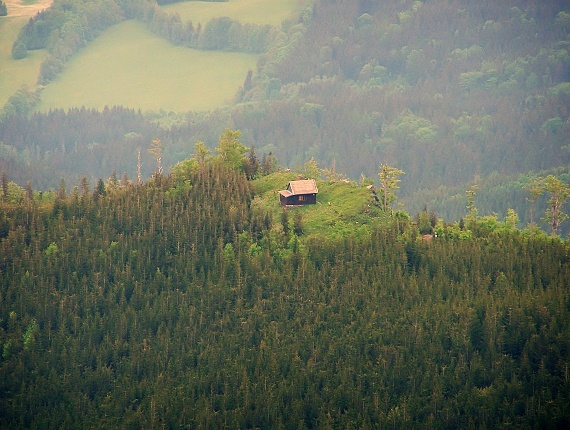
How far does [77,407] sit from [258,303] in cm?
2521

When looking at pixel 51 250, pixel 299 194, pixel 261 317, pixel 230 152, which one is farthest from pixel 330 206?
pixel 51 250

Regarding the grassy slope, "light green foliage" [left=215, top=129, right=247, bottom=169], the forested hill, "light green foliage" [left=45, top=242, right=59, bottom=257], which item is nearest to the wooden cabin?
the grassy slope

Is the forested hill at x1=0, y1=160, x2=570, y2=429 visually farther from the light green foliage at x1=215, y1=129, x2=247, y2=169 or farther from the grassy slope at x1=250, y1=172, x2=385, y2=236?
the light green foliage at x1=215, y1=129, x2=247, y2=169

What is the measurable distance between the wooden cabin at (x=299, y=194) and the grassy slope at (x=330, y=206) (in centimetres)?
84

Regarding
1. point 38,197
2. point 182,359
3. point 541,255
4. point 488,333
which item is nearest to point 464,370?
point 488,333

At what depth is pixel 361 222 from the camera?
171 metres

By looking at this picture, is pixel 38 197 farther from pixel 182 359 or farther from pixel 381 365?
pixel 381 365

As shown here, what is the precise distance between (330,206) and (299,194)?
15.0 ft

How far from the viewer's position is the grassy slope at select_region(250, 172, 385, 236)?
559 feet

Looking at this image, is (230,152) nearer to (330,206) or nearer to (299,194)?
(299,194)

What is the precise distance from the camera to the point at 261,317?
516ft

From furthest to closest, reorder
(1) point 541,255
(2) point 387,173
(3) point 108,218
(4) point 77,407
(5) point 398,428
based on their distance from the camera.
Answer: (2) point 387,173
(3) point 108,218
(1) point 541,255
(4) point 77,407
(5) point 398,428

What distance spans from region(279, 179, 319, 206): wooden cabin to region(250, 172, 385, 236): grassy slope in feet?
2.75

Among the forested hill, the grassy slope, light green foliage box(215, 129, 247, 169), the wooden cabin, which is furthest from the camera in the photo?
light green foliage box(215, 129, 247, 169)
